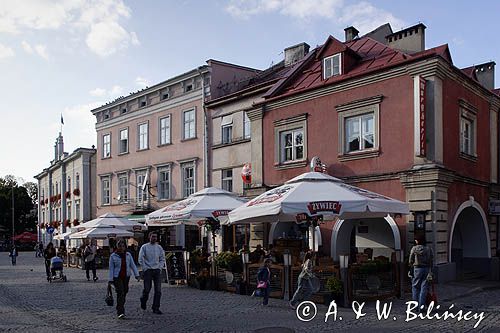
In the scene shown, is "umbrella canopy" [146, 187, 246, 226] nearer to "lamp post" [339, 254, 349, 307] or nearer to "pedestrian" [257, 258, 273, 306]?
"pedestrian" [257, 258, 273, 306]

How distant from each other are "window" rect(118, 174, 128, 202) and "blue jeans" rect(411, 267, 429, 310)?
25.3m

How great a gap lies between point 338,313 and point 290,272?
90.7 inches

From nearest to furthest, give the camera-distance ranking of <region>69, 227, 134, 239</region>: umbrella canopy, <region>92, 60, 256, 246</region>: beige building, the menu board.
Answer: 1. the menu board
2. <region>69, 227, 134, 239</region>: umbrella canopy
3. <region>92, 60, 256, 246</region>: beige building

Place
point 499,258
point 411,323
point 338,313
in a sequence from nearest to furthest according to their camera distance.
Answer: point 411,323
point 338,313
point 499,258

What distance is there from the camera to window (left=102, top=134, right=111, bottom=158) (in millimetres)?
36719

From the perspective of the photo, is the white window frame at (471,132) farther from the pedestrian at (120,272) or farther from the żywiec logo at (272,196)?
the pedestrian at (120,272)

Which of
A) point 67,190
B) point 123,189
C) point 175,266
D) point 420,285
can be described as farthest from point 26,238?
point 420,285

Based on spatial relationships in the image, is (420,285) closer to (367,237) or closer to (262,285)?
(262,285)

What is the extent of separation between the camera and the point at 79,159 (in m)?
43.8

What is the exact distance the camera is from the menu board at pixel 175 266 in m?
17.7

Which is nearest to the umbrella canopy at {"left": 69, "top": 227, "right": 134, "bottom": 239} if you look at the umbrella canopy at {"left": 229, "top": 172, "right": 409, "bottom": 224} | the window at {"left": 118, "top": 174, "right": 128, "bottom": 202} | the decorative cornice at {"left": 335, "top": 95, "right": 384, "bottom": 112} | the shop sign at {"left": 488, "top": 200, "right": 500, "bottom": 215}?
the window at {"left": 118, "top": 174, "right": 128, "bottom": 202}

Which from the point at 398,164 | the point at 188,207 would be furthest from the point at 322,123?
the point at 188,207

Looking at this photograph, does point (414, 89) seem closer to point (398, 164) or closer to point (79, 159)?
point (398, 164)

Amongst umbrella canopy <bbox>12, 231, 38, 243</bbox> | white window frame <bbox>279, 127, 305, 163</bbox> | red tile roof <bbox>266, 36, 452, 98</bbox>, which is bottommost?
umbrella canopy <bbox>12, 231, 38, 243</bbox>
